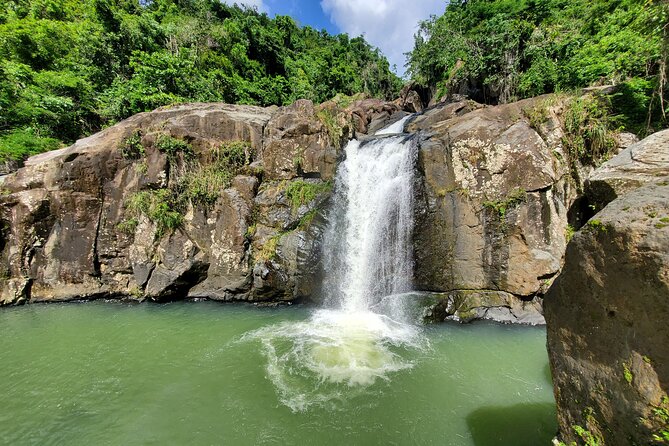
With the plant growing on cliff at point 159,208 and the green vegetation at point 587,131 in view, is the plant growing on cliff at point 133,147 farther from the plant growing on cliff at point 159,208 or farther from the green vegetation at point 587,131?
the green vegetation at point 587,131

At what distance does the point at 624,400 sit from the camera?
78.5 inches

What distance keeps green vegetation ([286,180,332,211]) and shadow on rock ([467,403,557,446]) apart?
7.38 m

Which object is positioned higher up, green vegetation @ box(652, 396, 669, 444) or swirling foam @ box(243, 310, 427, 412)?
green vegetation @ box(652, 396, 669, 444)

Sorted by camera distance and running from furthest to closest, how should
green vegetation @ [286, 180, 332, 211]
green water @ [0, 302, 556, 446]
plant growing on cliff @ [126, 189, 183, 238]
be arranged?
plant growing on cliff @ [126, 189, 183, 238]
green vegetation @ [286, 180, 332, 211]
green water @ [0, 302, 556, 446]

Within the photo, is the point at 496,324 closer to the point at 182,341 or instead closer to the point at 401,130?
the point at 182,341

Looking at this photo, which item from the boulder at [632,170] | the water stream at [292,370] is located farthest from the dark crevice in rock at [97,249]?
the boulder at [632,170]

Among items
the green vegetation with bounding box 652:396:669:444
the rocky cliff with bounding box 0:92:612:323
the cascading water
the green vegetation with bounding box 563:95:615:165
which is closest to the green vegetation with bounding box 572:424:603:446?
the green vegetation with bounding box 652:396:669:444

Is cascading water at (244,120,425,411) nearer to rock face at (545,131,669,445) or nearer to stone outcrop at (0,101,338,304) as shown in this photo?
stone outcrop at (0,101,338,304)

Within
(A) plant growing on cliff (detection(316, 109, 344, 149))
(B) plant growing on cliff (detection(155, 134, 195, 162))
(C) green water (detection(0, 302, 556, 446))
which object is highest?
(A) plant growing on cliff (detection(316, 109, 344, 149))

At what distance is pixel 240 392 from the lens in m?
5.07

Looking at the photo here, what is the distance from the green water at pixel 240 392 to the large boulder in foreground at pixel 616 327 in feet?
7.13

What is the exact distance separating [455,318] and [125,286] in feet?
36.0

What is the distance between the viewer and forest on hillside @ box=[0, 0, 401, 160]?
1416cm

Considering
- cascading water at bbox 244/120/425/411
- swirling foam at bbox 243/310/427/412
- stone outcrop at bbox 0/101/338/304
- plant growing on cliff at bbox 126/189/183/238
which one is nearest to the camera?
swirling foam at bbox 243/310/427/412
